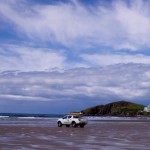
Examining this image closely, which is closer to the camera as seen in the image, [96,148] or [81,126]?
[96,148]

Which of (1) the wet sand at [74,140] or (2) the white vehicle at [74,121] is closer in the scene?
(1) the wet sand at [74,140]

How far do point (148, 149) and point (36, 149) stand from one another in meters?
6.41

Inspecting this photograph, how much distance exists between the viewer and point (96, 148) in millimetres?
21141

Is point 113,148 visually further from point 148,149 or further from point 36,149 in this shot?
point 36,149

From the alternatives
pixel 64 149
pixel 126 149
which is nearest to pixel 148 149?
pixel 126 149

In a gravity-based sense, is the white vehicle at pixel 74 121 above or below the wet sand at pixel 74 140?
above

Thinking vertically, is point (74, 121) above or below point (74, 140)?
above

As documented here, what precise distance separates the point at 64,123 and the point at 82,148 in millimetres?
29634

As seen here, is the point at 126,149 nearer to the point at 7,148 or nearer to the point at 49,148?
the point at 49,148

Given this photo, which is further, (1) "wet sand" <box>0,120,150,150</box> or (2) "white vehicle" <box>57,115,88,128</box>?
(2) "white vehicle" <box>57,115,88,128</box>

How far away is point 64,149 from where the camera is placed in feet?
67.8

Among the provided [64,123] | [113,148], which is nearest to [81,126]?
[64,123]

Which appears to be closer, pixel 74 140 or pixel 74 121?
pixel 74 140

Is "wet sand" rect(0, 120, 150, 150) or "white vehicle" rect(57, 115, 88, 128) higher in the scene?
"white vehicle" rect(57, 115, 88, 128)
